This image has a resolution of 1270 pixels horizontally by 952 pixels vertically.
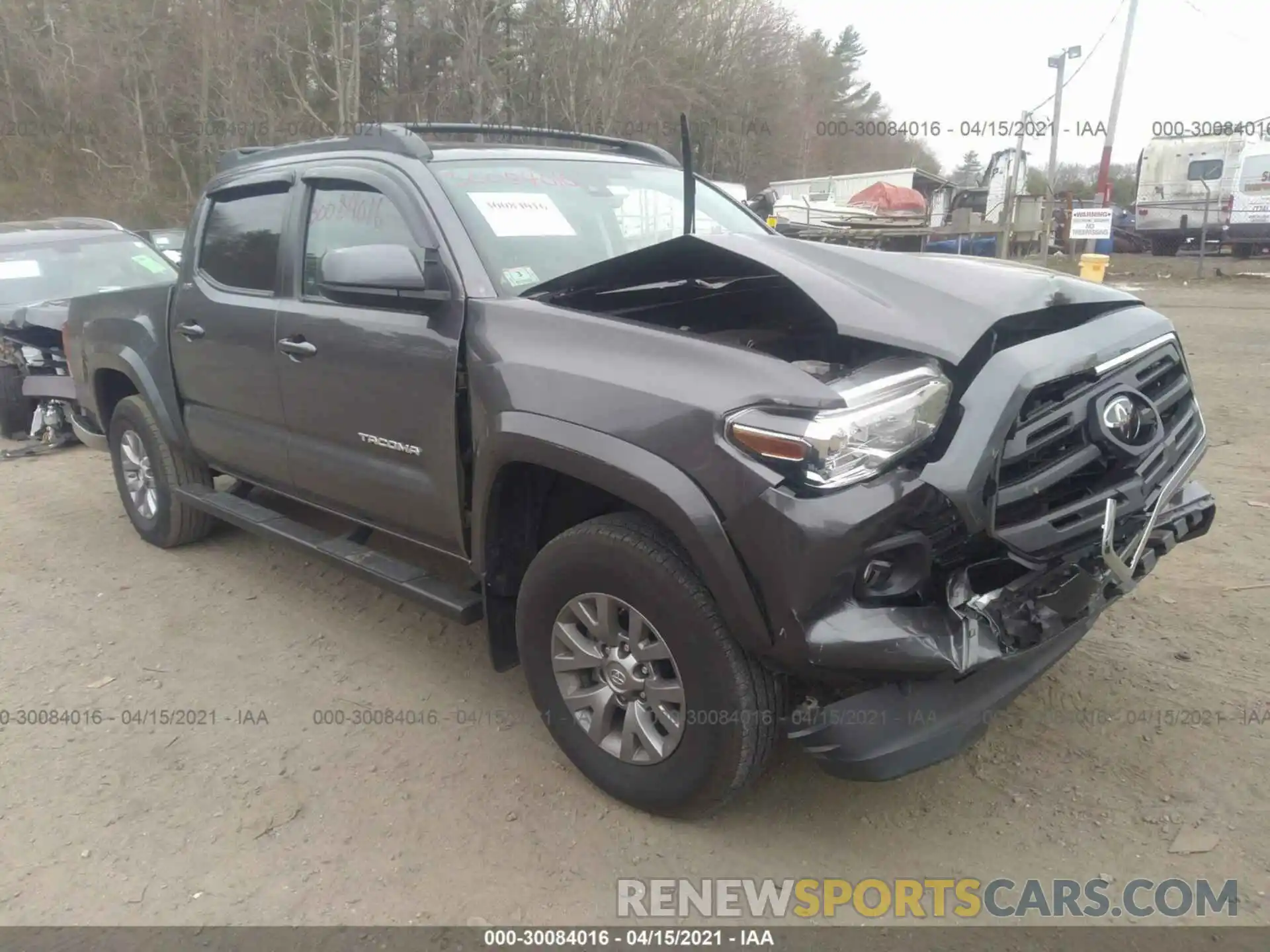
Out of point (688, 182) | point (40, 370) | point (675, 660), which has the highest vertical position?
point (688, 182)

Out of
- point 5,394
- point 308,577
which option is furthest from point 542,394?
point 5,394

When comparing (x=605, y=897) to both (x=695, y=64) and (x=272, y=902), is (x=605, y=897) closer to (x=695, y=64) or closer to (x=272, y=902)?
(x=272, y=902)

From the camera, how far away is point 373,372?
3.17 meters

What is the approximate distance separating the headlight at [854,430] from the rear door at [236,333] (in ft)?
7.79

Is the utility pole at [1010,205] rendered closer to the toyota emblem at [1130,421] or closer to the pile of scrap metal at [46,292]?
the pile of scrap metal at [46,292]

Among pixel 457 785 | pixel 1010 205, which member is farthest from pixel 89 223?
pixel 1010 205

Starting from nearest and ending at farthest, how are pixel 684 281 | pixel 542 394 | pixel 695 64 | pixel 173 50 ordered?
1. pixel 542 394
2. pixel 684 281
3. pixel 173 50
4. pixel 695 64

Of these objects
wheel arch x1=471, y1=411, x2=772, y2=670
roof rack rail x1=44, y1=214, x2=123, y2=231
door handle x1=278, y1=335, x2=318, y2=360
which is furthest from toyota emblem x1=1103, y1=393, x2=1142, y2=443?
roof rack rail x1=44, y1=214, x2=123, y2=231

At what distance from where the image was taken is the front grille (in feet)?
7.23

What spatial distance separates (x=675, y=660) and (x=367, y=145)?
2314 millimetres

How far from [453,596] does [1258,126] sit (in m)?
23.8

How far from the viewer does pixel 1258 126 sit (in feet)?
65.9

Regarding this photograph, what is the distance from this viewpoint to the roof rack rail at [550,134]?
12.2 ft

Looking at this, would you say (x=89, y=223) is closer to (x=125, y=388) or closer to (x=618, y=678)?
(x=125, y=388)
